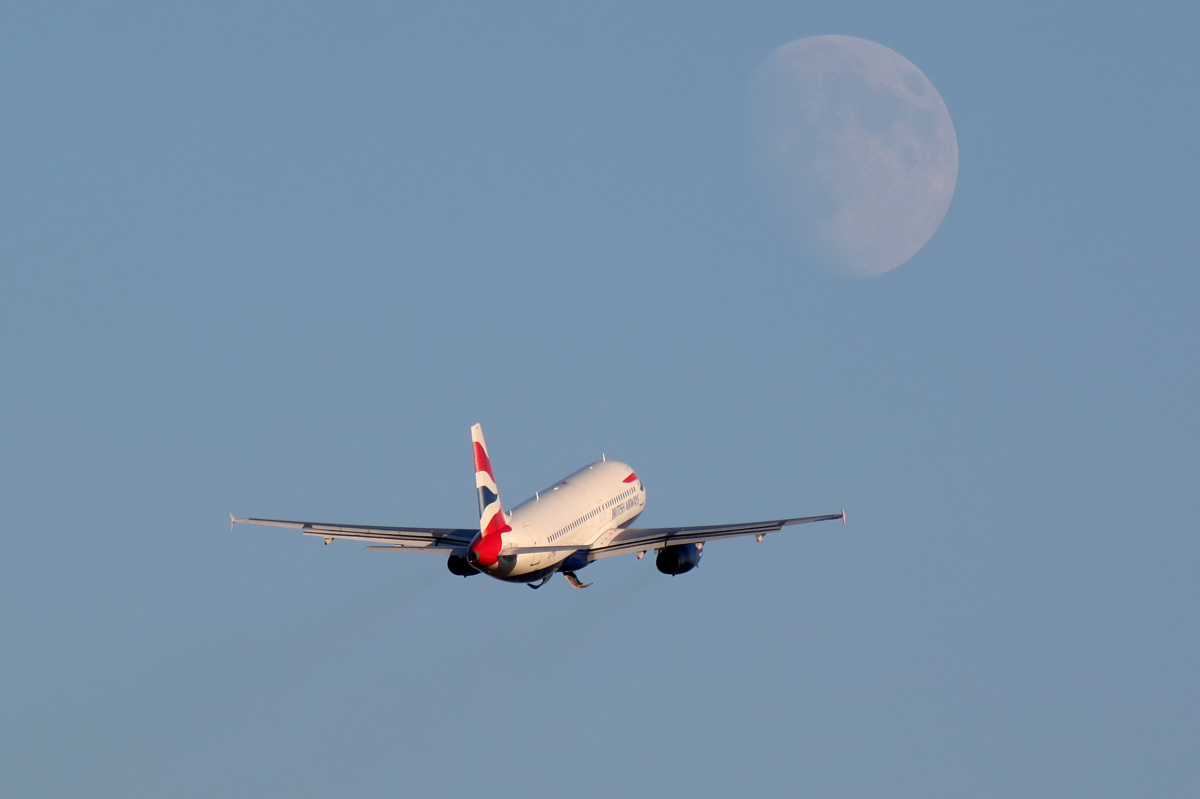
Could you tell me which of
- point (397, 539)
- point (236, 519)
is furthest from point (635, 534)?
point (236, 519)

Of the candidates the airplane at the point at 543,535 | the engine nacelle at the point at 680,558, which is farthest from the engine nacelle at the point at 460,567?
the engine nacelle at the point at 680,558

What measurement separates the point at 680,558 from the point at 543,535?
339 inches

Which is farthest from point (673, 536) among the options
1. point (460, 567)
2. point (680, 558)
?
point (460, 567)

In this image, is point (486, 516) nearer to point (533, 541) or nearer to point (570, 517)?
point (533, 541)

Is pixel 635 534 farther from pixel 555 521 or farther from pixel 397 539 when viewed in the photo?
pixel 397 539

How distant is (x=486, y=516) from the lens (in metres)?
99.6

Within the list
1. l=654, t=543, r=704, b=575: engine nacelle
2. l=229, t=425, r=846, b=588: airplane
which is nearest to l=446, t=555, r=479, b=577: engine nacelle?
l=229, t=425, r=846, b=588: airplane

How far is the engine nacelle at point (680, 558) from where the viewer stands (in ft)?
360

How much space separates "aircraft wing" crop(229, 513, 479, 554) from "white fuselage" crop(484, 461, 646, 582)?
3242mm

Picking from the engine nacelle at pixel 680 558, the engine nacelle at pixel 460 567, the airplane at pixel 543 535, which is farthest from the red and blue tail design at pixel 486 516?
the engine nacelle at pixel 680 558

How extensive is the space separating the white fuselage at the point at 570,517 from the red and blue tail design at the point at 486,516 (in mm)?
578

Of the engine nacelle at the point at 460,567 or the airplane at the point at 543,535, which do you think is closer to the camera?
the airplane at the point at 543,535

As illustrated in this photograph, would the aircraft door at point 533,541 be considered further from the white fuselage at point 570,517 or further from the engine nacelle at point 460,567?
the engine nacelle at point 460,567

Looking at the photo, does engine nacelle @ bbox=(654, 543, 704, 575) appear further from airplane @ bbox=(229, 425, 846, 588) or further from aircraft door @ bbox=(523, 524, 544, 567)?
aircraft door @ bbox=(523, 524, 544, 567)
